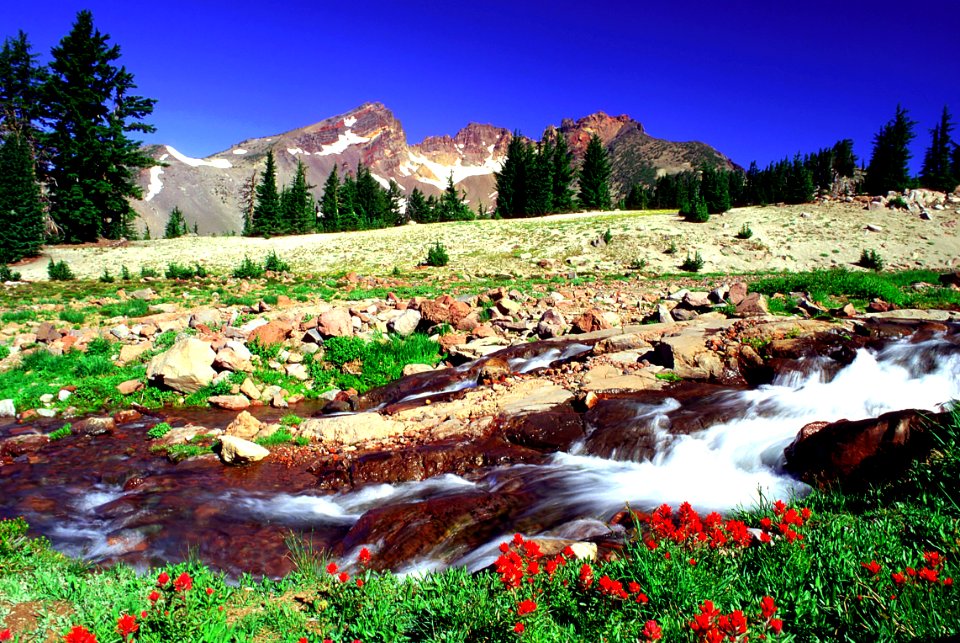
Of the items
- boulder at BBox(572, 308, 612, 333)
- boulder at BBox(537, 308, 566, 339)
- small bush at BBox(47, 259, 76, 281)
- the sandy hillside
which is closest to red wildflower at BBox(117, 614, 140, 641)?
boulder at BBox(537, 308, 566, 339)

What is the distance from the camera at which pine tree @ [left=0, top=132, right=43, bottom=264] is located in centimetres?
3350

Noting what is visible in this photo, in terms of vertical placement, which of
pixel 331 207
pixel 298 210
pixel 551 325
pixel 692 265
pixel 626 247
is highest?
pixel 331 207

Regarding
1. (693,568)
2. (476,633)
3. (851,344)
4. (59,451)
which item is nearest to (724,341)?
(851,344)

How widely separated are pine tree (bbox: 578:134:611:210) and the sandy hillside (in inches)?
999

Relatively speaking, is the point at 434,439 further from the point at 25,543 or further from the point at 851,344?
the point at 851,344

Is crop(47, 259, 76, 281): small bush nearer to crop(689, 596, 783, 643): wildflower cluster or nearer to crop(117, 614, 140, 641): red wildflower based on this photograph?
crop(117, 614, 140, 641): red wildflower

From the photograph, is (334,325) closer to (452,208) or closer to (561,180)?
(561,180)

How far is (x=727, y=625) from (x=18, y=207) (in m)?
48.1

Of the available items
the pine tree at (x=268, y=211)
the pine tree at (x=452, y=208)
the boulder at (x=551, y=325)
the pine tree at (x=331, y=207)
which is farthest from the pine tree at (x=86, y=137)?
the boulder at (x=551, y=325)

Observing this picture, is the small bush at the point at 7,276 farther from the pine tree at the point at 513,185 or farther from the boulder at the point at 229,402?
the pine tree at the point at 513,185

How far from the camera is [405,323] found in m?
13.6

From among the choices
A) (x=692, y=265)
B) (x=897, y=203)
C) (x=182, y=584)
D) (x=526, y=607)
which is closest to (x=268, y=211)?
(x=692, y=265)

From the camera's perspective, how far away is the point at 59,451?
800cm

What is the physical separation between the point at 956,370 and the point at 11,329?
21.5 m
